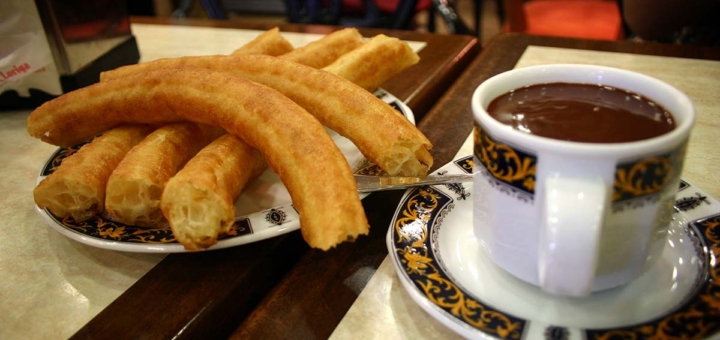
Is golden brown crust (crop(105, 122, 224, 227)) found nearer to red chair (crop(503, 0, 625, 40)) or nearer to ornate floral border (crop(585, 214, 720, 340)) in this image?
ornate floral border (crop(585, 214, 720, 340))

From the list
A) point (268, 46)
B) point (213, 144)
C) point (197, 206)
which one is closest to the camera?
point (197, 206)

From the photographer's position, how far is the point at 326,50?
3.26 feet

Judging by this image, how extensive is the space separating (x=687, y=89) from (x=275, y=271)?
0.85 metres

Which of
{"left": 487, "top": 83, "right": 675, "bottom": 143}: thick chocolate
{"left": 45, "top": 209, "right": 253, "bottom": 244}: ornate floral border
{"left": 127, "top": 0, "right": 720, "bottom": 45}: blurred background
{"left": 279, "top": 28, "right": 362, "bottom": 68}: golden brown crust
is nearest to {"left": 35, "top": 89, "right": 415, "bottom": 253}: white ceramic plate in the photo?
{"left": 45, "top": 209, "right": 253, "bottom": 244}: ornate floral border

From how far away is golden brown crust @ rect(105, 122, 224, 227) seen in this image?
634 mm

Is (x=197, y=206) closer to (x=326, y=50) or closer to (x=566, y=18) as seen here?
(x=326, y=50)

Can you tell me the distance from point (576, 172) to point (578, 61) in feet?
Answer: 2.80

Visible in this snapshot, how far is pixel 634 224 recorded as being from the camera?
0.46 metres

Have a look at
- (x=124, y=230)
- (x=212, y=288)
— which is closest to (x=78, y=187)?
(x=124, y=230)

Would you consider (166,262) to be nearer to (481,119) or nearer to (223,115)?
(223,115)

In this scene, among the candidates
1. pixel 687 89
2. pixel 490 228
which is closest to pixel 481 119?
pixel 490 228

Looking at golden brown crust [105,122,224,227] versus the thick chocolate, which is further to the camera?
golden brown crust [105,122,224,227]

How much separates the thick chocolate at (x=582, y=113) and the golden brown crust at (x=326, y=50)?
1.58ft

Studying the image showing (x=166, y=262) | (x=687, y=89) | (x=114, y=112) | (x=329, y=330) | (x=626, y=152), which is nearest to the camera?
(x=626, y=152)
